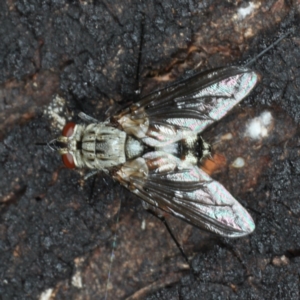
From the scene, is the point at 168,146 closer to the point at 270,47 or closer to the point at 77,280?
the point at 270,47

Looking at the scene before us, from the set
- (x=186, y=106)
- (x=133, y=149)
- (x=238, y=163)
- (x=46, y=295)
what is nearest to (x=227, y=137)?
(x=238, y=163)

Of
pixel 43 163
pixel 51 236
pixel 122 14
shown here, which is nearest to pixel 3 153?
pixel 43 163

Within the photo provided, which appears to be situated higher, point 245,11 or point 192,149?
point 245,11

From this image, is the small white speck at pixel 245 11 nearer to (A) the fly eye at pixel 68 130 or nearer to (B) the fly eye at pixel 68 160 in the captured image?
(A) the fly eye at pixel 68 130

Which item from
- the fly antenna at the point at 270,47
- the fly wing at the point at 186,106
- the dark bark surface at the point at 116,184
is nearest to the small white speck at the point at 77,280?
the dark bark surface at the point at 116,184

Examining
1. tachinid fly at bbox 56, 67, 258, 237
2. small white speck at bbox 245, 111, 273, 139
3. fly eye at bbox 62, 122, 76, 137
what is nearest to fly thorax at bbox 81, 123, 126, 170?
tachinid fly at bbox 56, 67, 258, 237

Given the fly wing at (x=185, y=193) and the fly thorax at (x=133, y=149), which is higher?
the fly thorax at (x=133, y=149)

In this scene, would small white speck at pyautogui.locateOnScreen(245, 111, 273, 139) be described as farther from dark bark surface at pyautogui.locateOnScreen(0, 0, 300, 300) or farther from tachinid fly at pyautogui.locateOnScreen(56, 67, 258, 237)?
tachinid fly at pyautogui.locateOnScreen(56, 67, 258, 237)

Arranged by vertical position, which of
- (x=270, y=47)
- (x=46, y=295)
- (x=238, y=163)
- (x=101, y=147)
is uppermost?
(x=101, y=147)
